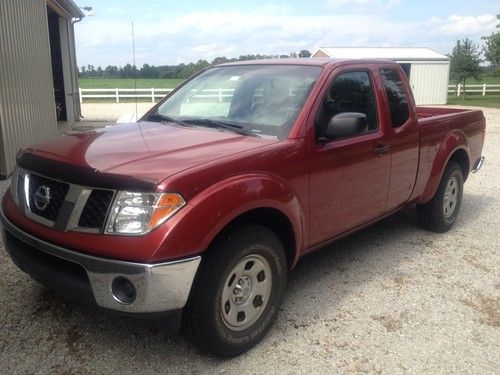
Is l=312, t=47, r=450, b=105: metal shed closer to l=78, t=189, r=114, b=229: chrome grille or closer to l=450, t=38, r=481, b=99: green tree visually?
l=450, t=38, r=481, b=99: green tree

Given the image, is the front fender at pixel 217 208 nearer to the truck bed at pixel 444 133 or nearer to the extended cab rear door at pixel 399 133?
the extended cab rear door at pixel 399 133

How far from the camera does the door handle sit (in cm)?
421

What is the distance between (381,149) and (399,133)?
15.1 inches

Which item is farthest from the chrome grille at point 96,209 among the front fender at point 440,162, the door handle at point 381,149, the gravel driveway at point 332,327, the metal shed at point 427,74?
the metal shed at point 427,74

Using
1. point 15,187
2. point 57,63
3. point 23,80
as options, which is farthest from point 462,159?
point 57,63

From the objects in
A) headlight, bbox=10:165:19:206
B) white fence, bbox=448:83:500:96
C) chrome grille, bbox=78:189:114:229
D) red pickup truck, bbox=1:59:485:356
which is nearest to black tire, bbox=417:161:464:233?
red pickup truck, bbox=1:59:485:356

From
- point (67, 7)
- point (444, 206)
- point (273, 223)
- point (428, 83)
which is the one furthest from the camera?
point (428, 83)

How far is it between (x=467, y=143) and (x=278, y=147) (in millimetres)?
3271

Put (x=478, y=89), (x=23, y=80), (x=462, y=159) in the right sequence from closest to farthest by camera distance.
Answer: (x=462, y=159) < (x=23, y=80) < (x=478, y=89)

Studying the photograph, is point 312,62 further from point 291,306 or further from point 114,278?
point 114,278

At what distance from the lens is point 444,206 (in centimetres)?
560

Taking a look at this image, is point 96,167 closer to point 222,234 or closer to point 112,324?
point 222,234

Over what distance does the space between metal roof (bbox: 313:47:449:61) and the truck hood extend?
29939mm

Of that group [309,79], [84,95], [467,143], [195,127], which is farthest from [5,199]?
[84,95]
